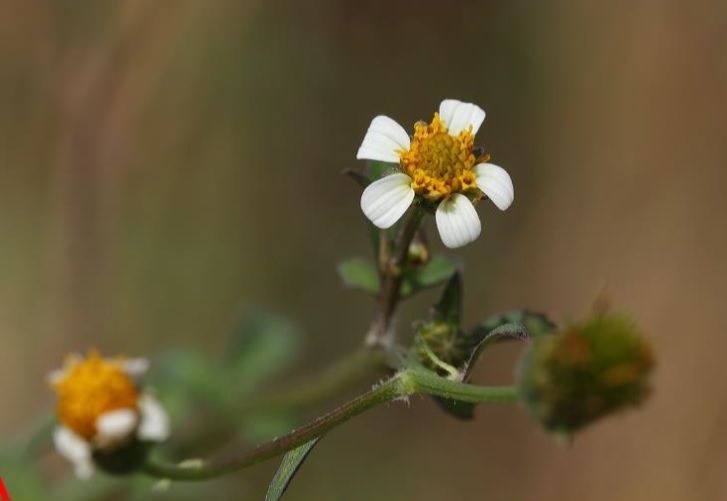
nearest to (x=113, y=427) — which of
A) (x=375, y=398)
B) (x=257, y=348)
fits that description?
(x=375, y=398)

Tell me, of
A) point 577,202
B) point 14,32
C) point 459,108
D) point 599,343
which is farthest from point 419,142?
point 14,32

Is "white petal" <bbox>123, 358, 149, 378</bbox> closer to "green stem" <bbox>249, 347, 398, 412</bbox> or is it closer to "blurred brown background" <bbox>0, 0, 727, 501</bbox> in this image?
"green stem" <bbox>249, 347, 398, 412</bbox>

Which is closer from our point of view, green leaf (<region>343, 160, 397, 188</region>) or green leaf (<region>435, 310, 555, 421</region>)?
green leaf (<region>435, 310, 555, 421</region>)

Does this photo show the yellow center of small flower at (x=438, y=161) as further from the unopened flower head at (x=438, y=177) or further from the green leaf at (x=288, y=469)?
the green leaf at (x=288, y=469)

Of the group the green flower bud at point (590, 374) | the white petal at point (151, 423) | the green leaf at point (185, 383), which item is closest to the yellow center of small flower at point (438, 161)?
the green flower bud at point (590, 374)

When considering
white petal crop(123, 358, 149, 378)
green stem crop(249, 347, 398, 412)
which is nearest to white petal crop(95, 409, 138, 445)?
white petal crop(123, 358, 149, 378)

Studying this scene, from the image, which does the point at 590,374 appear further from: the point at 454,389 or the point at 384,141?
the point at 384,141

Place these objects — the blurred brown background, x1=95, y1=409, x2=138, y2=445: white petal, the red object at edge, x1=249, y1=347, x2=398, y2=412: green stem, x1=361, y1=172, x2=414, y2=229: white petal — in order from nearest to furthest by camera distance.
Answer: x1=361, y1=172, x2=414, y2=229: white petal, x1=95, y1=409, x2=138, y2=445: white petal, x1=249, y1=347, x2=398, y2=412: green stem, the red object at edge, the blurred brown background
